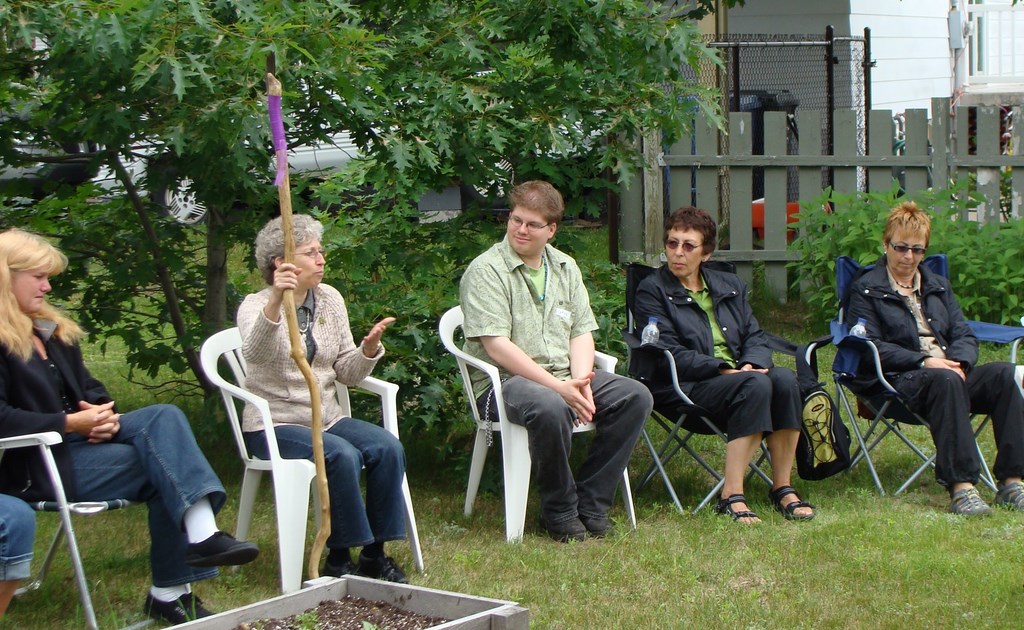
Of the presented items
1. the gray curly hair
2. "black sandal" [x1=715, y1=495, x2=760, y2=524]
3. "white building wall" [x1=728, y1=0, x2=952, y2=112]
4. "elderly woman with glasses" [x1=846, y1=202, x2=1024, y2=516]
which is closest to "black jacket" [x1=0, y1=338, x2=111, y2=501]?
the gray curly hair

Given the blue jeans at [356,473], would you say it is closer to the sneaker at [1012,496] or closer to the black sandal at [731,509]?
the black sandal at [731,509]

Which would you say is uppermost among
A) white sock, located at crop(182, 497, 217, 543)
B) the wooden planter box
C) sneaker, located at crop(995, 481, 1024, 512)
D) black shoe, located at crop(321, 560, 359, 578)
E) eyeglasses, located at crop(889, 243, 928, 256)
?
eyeglasses, located at crop(889, 243, 928, 256)

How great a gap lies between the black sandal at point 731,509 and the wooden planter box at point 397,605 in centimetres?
193

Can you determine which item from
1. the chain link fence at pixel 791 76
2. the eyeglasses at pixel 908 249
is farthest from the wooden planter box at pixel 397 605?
the chain link fence at pixel 791 76

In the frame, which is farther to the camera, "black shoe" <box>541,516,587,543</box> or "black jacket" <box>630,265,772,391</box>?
"black jacket" <box>630,265,772,391</box>

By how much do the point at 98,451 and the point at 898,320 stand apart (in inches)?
130

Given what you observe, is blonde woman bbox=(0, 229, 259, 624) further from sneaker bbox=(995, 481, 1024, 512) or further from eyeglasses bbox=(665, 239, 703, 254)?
sneaker bbox=(995, 481, 1024, 512)

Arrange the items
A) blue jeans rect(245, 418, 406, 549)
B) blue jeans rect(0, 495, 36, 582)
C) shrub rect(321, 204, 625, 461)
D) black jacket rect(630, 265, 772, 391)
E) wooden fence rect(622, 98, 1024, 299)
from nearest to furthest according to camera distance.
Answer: blue jeans rect(0, 495, 36, 582), blue jeans rect(245, 418, 406, 549), black jacket rect(630, 265, 772, 391), shrub rect(321, 204, 625, 461), wooden fence rect(622, 98, 1024, 299)

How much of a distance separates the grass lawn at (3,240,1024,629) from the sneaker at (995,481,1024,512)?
101 millimetres

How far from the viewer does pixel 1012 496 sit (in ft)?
16.4

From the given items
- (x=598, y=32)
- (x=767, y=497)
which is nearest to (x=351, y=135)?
(x=598, y=32)

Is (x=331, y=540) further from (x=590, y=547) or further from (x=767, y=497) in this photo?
(x=767, y=497)

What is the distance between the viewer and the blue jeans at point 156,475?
11.8 ft

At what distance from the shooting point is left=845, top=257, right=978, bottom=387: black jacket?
17.3 ft
